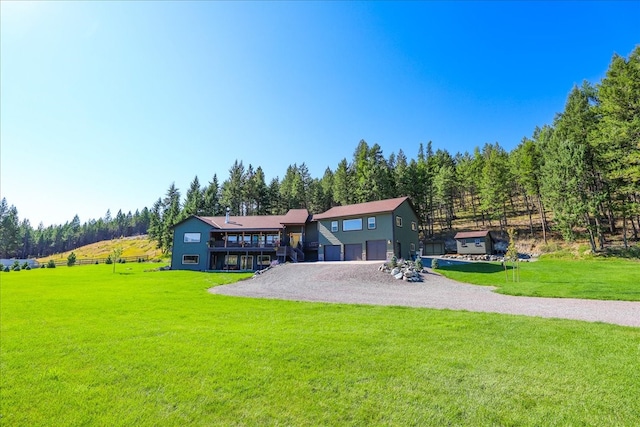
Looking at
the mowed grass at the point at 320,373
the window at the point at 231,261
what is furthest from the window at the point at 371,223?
the mowed grass at the point at 320,373

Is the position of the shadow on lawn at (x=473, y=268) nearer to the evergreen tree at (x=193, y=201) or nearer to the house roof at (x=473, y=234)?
the house roof at (x=473, y=234)

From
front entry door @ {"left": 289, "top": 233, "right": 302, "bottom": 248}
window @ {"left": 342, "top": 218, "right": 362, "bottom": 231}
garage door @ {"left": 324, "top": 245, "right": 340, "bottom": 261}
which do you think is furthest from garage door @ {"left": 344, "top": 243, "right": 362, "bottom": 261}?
front entry door @ {"left": 289, "top": 233, "right": 302, "bottom": 248}

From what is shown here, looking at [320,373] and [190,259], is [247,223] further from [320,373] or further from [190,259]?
[320,373]

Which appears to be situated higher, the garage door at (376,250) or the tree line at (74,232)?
the tree line at (74,232)

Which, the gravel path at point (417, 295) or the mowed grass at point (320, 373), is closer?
the mowed grass at point (320, 373)

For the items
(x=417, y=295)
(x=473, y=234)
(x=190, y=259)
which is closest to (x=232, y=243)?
(x=190, y=259)

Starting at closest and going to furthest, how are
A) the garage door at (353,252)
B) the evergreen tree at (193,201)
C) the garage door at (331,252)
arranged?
the garage door at (353,252) → the garage door at (331,252) → the evergreen tree at (193,201)

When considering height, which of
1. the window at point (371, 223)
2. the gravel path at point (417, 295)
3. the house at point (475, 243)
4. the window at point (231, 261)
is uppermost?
the window at point (371, 223)

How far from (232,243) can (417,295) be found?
952 inches

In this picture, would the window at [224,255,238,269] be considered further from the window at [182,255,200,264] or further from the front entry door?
the front entry door

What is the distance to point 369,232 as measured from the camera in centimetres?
2859

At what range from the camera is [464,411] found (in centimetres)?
345

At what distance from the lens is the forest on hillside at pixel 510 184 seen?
84.7 feet

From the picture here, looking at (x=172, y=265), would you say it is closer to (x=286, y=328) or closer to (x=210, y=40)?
(x=210, y=40)
